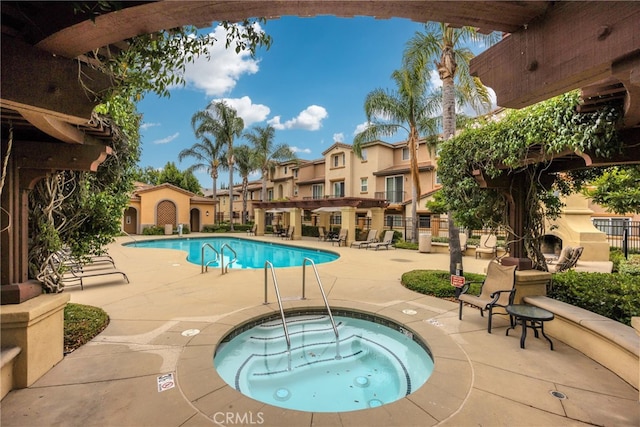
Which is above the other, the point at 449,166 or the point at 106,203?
the point at 449,166

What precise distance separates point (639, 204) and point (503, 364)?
7840 mm

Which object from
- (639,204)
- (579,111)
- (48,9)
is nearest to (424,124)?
(639,204)

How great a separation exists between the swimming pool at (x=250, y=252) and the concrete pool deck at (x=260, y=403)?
768 centimetres

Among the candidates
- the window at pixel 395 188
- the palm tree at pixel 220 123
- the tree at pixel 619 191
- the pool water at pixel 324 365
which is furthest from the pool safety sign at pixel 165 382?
the palm tree at pixel 220 123

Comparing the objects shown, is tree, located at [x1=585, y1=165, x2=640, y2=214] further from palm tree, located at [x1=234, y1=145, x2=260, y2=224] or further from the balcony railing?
palm tree, located at [x1=234, y1=145, x2=260, y2=224]

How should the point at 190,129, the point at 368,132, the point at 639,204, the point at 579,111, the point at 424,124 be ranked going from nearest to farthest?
the point at 579,111 < the point at 639,204 < the point at 424,124 < the point at 368,132 < the point at 190,129

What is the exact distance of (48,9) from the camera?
6.49 feet

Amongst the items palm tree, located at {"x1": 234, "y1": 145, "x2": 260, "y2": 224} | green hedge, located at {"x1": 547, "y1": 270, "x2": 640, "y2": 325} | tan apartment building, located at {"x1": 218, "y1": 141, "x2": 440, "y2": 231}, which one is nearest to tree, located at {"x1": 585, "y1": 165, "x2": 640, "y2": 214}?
green hedge, located at {"x1": 547, "y1": 270, "x2": 640, "y2": 325}

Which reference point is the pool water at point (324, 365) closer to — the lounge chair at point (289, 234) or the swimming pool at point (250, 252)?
the swimming pool at point (250, 252)

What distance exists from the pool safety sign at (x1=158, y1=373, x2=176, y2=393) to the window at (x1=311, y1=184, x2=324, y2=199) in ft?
96.0

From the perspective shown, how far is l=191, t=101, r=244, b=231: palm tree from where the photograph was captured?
92.9 feet

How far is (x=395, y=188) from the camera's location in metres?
25.6

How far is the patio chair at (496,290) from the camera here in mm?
5096

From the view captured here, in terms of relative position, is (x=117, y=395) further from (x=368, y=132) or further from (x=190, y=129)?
(x=190, y=129)
